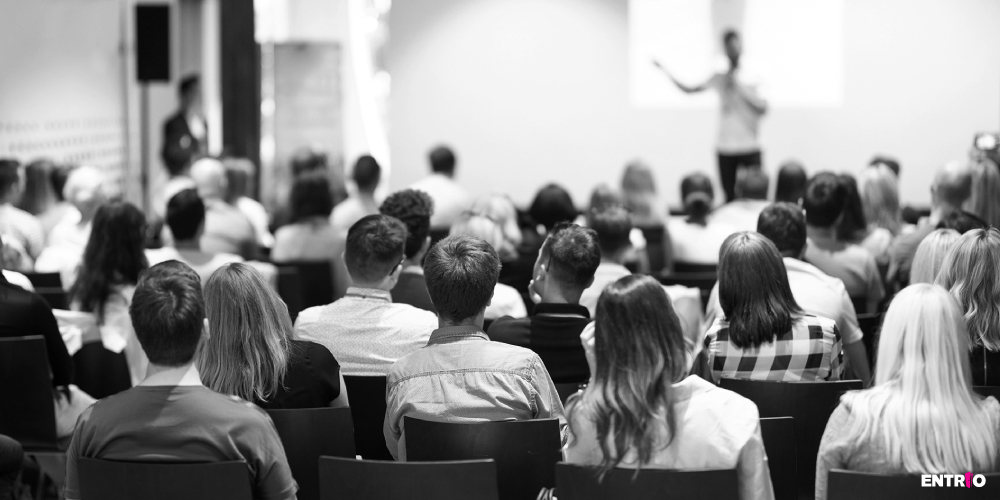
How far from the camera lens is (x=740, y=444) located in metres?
2.18

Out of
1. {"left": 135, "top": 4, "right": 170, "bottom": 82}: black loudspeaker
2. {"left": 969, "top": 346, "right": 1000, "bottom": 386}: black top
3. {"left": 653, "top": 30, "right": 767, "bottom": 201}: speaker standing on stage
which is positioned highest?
{"left": 135, "top": 4, "right": 170, "bottom": 82}: black loudspeaker

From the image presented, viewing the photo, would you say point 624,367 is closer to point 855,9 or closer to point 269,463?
point 269,463

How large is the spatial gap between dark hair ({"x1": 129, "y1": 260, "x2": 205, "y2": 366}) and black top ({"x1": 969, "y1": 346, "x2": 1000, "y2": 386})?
2.17 meters

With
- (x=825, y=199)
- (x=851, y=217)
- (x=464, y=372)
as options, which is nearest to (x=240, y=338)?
(x=464, y=372)

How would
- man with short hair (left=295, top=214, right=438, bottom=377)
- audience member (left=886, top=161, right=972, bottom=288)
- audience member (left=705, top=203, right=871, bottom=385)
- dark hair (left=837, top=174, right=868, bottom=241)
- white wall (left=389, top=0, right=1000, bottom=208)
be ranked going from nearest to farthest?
man with short hair (left=295, top=214, right=438, bottom=377) < audience member (left=705, top=203, right=871, bottom=385) < audience member (left=886, top=161, right=972, bottom=288) < dark hair (left=837, top=174, right=868, bottom=241) < white wall (left=389, top=0, right=1000, bottom=208)

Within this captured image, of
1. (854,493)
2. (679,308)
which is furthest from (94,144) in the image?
(854,493)

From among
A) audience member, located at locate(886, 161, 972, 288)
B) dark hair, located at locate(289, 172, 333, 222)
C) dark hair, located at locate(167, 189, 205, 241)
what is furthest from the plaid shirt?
dark hair, located at locate(289, 172, 333, 222)

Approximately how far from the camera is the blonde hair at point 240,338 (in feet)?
8.84

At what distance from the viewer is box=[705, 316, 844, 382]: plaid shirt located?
312cm

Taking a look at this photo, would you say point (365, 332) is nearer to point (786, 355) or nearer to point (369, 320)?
point (369, 320)

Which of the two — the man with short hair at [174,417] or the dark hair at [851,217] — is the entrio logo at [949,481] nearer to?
the man with short hair at [174,417]

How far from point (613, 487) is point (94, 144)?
8.35 m

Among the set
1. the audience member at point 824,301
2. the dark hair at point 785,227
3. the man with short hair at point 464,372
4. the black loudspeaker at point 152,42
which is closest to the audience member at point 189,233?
the man with short hair at point 464,372

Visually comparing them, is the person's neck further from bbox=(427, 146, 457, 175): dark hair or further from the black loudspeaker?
the black loudspeaker
